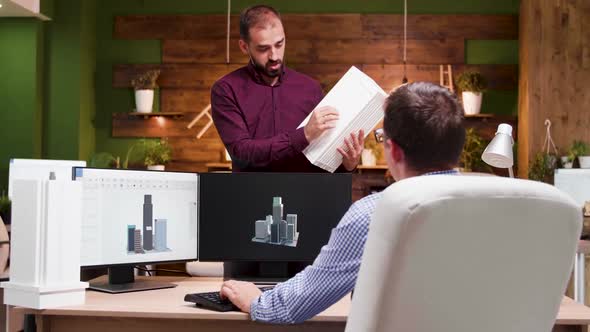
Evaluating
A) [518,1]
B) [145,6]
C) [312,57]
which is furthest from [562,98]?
[145,6]

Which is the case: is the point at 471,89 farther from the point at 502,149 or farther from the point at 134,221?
the point at 134,221

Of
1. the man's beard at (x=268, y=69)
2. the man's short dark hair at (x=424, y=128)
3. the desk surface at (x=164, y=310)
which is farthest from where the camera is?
the man's beard at (x=268, y=69)

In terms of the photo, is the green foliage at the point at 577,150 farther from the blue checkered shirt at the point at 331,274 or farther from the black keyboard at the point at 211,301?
the blue checkered shirt at the point at 331,274

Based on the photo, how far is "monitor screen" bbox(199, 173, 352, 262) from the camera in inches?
107

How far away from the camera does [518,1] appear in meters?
7.56

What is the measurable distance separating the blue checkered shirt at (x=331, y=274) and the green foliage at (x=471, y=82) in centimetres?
567

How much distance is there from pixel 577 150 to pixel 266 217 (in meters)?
4.93

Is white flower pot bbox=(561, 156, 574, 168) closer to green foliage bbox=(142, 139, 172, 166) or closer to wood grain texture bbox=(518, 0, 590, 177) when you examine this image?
wood grain texture bbox=(518, 0, 590, 177)

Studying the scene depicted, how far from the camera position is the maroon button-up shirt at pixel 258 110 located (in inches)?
117

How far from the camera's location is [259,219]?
107 inches

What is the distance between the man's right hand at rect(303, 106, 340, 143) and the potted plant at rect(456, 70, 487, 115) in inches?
186

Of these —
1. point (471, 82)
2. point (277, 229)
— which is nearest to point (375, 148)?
point (471, 82)

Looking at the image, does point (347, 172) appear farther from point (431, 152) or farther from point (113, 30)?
point (113, 30)

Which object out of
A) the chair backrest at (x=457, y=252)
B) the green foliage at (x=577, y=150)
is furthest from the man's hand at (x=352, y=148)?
the green foliage at (x=577, y=150)
